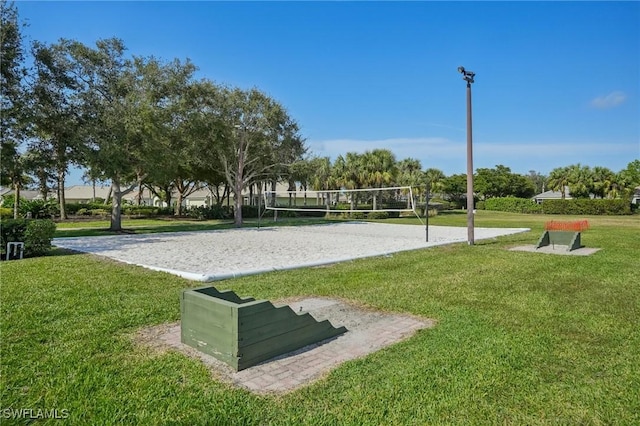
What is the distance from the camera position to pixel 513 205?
1686 inches

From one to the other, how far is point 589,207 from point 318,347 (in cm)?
4015

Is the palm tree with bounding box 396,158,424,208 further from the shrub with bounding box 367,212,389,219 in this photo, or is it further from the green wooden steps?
the green wooden steps

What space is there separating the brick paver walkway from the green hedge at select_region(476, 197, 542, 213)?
133ft

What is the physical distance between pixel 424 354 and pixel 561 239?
29.6 feet

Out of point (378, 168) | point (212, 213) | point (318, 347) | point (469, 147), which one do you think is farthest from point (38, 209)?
point (318, 347)

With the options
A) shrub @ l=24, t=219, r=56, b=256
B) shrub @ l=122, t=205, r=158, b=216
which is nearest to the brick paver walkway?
shrub @ l=24, t=219, r=56, b=256

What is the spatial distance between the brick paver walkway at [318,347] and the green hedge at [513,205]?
40.5 m

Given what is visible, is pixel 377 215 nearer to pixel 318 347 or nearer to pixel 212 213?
pixel 212 213

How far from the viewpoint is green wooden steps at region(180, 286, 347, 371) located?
318cm

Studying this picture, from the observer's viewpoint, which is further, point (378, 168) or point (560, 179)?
point (560, 179)

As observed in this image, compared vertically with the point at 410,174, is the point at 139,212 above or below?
below

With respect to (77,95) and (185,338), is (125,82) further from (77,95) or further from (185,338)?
(185,338)

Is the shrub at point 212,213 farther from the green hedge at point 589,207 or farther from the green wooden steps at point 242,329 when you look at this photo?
the green hedge at point 589,207

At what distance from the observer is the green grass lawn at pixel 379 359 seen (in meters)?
2.54
